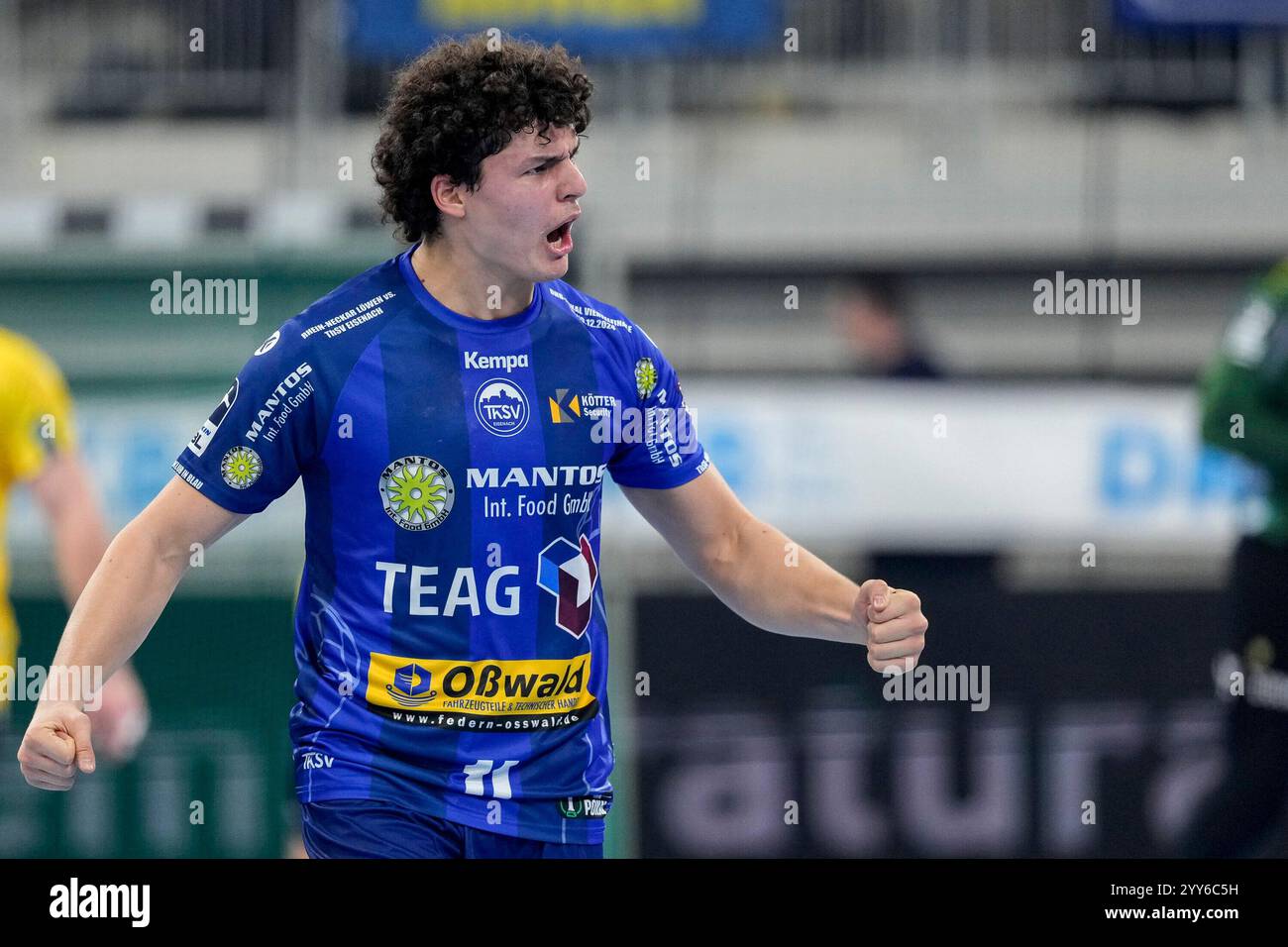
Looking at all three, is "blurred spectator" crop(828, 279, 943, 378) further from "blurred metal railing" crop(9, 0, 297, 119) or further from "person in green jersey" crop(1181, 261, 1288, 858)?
"blurred metal railing" crop(9, 0, 297, 119)

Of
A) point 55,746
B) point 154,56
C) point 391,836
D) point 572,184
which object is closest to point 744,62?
point 154,56

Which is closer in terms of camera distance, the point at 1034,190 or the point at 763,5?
the point at 763,5

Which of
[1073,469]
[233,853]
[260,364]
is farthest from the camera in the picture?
[1073,469]

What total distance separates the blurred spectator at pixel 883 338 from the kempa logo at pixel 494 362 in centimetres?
491

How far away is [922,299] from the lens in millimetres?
11062

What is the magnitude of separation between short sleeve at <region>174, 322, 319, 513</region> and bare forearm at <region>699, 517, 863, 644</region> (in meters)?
0.90

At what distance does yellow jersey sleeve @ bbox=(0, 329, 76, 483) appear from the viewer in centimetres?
552

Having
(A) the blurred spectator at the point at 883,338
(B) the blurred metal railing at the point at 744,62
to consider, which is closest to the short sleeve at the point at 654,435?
(A) the blurred spectator at the point at 883,338

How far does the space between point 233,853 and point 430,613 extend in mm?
3870

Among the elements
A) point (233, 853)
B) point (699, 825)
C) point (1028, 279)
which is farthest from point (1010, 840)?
point (1028, 279)

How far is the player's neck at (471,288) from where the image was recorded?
3588mm

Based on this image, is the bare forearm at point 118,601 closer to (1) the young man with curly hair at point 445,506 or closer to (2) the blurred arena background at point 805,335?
(1) the young man with curly hair at point 445,506

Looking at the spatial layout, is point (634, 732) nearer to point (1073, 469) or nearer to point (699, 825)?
point (699, 825)

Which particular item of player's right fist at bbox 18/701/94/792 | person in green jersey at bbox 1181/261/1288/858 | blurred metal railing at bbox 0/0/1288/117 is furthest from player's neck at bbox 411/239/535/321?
blurred metal railing at bbox 0/0/1288/117
